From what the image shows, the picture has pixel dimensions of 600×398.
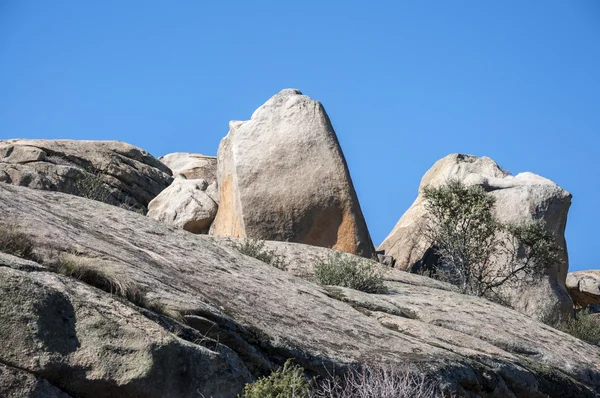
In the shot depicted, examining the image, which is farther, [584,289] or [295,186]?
[584,289]

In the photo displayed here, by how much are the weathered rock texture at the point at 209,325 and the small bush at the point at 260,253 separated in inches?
19.2

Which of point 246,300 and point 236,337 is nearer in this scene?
point 236,337

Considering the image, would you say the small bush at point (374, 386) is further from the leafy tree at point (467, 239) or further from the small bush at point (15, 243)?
the leafy tree at point (467, 239)

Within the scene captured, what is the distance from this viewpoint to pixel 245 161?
20.1 m

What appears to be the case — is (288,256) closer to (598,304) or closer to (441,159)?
(441,159)

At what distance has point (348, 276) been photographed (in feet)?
48.8

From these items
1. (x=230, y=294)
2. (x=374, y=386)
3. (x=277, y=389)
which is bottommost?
(x=277, y=389)

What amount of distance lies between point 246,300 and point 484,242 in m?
13.2

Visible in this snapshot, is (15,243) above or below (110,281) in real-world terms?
above

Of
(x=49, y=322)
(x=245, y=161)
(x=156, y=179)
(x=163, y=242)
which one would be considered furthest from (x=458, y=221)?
(x=49, y=322)

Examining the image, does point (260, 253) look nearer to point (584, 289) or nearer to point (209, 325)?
point (209, 325)

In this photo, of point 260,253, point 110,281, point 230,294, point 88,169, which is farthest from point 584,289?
point 110,281

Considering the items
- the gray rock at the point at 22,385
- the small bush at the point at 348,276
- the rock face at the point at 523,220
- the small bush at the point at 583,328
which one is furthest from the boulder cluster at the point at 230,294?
the small bush at the point at 583,328

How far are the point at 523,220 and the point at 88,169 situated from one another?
36.9 ft
